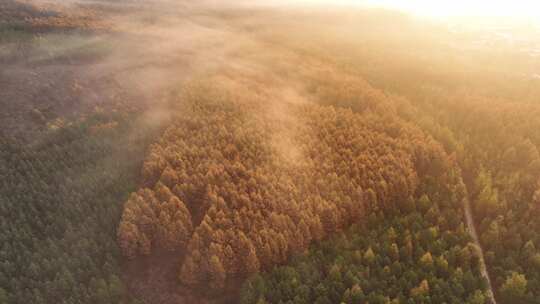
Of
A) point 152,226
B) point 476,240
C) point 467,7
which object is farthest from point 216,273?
point 467,7

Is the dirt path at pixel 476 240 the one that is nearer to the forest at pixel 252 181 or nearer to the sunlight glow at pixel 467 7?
the forest at pixel 252 181

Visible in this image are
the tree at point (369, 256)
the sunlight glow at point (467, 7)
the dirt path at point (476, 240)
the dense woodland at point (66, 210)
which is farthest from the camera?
the sunlight glow at point (467, 7)

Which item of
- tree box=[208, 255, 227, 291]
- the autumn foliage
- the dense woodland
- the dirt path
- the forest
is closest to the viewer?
the dense woodland

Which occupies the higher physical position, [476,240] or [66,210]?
[476,240]

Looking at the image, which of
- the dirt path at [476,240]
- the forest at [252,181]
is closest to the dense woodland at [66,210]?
the forest at [252,181]

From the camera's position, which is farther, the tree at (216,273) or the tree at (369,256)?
the tree at (369,256)

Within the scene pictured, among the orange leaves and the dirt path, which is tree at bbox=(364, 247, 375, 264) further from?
the orange leaves

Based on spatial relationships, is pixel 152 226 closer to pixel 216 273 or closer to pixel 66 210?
pixel 216 273

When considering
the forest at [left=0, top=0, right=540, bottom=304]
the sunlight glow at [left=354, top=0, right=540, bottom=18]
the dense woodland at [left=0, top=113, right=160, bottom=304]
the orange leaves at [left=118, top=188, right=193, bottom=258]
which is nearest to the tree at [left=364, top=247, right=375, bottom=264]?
the forest at [left=0, top=0, right=540, bottom=304]
